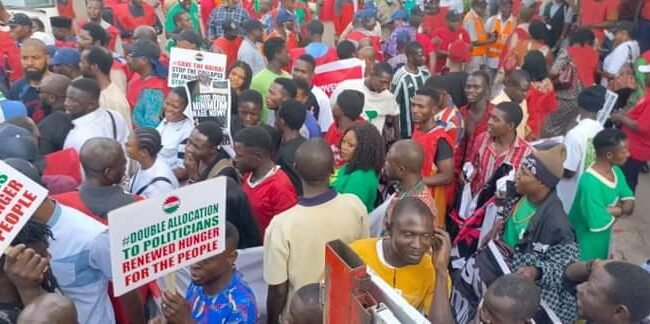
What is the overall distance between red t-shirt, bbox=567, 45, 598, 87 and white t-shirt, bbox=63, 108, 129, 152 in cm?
575

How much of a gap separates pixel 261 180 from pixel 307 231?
0.84 metres

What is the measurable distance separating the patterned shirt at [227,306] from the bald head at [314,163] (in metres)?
0.70

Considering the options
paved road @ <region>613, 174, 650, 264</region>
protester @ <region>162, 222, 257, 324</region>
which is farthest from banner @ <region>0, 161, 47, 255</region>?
paved road @ <region>613, 174, 650, 264</region>

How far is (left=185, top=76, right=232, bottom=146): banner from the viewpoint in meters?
4.95

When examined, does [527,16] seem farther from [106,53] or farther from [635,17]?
[106,53]

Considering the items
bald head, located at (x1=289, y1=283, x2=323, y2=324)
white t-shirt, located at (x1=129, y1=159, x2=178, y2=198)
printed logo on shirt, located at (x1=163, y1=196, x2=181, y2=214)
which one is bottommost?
white t-shirt, located at (x1=129, y1=159, x2=178, y2=198)

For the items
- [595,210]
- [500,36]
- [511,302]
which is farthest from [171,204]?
[500,36]

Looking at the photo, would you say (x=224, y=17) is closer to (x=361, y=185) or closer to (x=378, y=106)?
(x=378, y=106)

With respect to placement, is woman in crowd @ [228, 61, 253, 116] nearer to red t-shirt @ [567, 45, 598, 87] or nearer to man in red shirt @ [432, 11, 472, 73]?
man in red shirt @ [432, 11, 472, 73]

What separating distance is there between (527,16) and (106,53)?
631cm

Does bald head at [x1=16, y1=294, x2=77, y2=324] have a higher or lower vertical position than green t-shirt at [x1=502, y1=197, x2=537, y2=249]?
higher

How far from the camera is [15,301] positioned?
256cm

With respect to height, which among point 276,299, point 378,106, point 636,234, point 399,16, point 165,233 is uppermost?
point 165,233

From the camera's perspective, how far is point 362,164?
4.26 metres
